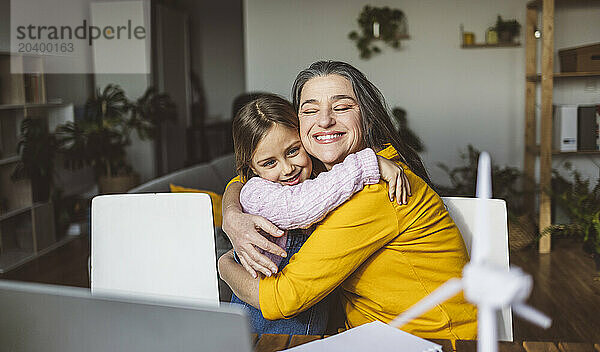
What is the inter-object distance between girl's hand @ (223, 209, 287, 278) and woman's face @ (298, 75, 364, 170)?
25 cm

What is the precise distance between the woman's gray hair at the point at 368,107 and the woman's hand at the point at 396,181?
0.23 metres

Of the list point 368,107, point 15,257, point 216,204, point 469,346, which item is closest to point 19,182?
point 15,257

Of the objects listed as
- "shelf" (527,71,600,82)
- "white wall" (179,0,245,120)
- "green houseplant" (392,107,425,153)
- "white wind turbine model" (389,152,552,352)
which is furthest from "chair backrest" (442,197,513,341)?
"white wall" (179,0,245,120)

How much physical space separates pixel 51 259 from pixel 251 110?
333 cm

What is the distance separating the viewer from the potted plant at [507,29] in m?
4.91

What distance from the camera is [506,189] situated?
4.86m

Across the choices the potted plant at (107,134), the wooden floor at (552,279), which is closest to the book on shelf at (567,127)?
the wooden floor at (552,279)

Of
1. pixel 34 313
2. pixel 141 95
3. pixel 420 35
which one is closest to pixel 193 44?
pixel 141 95

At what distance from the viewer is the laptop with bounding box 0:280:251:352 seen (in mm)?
688

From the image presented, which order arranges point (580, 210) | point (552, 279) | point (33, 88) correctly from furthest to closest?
point (33, 88) → point (580, 210) → point (552, 279)

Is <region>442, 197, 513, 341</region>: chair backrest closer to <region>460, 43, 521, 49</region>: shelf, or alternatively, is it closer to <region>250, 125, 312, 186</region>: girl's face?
<region>250, 125, 312, 186</region>: girl's face

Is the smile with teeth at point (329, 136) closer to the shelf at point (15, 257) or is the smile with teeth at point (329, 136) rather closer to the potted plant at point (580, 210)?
the potted plant at point (580, 210)

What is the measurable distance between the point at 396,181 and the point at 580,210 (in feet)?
10.7

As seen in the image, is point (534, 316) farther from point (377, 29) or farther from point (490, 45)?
point (490, 45)
